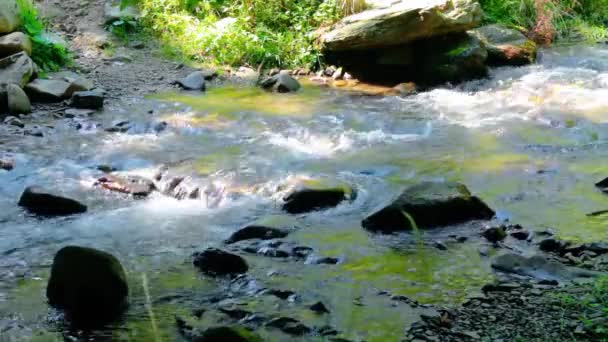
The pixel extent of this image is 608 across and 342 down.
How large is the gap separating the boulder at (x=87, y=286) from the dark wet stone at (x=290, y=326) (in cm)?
77

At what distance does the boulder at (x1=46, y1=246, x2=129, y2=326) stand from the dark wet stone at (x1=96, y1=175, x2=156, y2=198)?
2.02 m

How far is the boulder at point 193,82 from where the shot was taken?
31.2ft

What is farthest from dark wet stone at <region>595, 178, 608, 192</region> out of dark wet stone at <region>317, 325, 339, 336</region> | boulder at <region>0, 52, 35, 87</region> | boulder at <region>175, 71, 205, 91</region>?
boulder at <region>0, 52, 35, 87</region>

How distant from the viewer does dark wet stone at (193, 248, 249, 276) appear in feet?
13.5

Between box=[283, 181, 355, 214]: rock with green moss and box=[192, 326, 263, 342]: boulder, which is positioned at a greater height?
box=[192, 326, 263, 342]: boulder

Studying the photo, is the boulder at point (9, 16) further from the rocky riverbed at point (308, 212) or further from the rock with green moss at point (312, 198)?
the rock with green moss at point (312, 198)

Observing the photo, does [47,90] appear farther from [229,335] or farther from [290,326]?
[229,335]

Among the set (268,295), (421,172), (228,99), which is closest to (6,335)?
(268,295)

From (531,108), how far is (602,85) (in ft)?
4.17

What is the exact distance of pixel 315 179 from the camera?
19.0 feet

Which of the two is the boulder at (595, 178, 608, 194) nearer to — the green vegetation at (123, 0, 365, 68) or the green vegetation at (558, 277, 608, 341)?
the green vegetation at (558, 277, 608, 341)

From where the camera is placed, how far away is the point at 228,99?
9.06 metres

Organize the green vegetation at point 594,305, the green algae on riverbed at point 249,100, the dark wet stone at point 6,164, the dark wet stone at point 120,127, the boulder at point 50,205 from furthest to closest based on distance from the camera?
the green algae on riverbed at point 249,100 → the dark wet stone at point 120,127 → the dark wet stone at point 6,164 → the boulder at point 50,205 → the green vegetation at point 594,305

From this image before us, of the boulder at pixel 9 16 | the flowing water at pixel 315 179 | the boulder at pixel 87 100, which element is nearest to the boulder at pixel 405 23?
the flowing water at pixel 315 179
